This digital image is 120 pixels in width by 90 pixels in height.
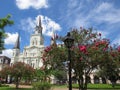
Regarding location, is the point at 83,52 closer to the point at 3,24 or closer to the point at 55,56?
the point at 55,56

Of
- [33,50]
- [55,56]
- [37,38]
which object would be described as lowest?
[55,56]

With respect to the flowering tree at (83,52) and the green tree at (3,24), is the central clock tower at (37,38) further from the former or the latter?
the green tree at (3,24)

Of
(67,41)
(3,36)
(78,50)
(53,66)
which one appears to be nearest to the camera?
(67,41)

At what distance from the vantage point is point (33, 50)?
95500 mm

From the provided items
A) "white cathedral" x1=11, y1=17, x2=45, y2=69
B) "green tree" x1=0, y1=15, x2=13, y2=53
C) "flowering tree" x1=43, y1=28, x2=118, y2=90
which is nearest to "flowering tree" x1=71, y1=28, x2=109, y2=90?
"flowering tree" x1=43, y1=28, x2=118, y2=90

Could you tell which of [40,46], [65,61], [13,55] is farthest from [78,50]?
[13,55]

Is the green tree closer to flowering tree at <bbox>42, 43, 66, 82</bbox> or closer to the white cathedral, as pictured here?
flowering tree at <bbox>42, 43, 66, 82</bbox>

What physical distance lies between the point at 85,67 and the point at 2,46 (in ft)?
34.8

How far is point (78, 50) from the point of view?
2205 cm

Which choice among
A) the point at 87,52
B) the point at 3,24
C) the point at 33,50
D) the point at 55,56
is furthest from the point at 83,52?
Result: the point at 33,50

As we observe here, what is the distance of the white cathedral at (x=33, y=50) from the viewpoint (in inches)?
3701

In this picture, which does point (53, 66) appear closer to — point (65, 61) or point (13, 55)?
point (65, 61)

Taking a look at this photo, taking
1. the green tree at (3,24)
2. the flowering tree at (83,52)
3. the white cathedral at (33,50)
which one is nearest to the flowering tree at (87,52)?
the flowering tree at (83,52)

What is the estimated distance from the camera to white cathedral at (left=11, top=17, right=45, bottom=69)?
94.0 meters
